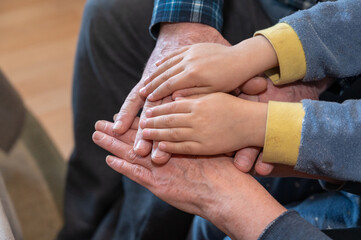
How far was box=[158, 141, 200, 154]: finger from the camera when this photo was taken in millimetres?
739

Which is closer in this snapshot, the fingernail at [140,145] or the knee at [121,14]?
the fingernail at [140,145]

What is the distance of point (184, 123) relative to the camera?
0.74 meters

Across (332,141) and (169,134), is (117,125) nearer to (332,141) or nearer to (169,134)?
(169,134)

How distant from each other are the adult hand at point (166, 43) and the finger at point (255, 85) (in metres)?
0.15

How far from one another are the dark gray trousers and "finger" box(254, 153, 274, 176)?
0.37 ft

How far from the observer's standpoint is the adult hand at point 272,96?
2.56 feet

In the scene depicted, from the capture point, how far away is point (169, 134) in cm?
74

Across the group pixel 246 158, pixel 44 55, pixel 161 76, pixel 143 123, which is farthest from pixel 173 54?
pixel 44 55

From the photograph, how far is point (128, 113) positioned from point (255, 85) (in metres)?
0.28

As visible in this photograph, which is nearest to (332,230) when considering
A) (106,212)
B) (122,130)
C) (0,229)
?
(122,130)

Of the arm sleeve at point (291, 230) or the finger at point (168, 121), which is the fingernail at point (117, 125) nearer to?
the finger at point (168, 121)

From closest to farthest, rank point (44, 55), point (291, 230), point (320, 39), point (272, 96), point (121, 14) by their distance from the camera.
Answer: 1. point (291, 230)
2. point (320, 39)
3. point (272, 96)
4. point (121, 14)
5. point (44, 55)

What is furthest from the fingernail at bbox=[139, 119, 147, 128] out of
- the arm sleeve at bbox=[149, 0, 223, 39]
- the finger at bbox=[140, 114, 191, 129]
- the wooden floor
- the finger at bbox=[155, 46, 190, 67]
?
the wooden floor

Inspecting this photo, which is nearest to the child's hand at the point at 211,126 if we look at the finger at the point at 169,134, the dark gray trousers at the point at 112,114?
the finger at the point at 169,134
